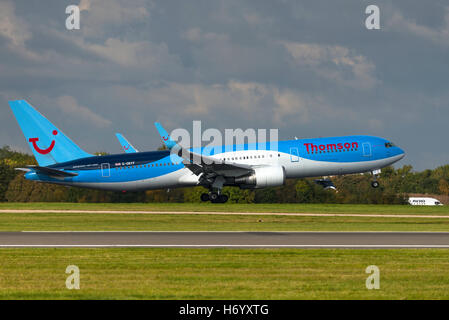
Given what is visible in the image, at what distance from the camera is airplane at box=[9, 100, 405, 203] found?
172 feet

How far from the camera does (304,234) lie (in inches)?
1248

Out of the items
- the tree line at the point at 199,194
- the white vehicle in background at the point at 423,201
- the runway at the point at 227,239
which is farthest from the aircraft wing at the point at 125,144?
the white vehicle in background at the point at 423,201

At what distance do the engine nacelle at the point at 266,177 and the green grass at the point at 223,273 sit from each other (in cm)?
2662

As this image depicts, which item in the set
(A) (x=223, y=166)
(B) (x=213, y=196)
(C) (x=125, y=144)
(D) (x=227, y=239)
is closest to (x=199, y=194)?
(C) (x=125, y=144)

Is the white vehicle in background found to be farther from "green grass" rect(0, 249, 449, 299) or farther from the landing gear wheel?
"green grass" rect(0, 249, 449, 299)

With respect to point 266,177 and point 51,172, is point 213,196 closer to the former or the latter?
point 266,177

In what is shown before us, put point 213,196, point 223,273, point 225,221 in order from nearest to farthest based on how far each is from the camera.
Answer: point 223,273, point 225,221, point 213,196

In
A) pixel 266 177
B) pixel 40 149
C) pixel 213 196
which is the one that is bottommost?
pixel 213 196

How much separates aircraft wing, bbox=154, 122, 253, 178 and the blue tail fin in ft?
25.1

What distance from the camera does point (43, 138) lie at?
56188 millimetres

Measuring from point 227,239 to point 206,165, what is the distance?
23.0 metres

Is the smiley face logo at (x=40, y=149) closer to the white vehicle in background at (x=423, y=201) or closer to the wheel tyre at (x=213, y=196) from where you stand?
the wheel tyre at (x=213, y=196)

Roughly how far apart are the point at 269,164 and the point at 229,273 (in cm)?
3387
